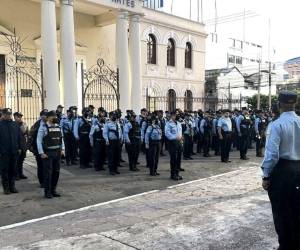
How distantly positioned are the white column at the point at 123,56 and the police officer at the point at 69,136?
8109mm

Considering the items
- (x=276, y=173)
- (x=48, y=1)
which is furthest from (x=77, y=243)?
(x=48, y=1)

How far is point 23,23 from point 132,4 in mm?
5445

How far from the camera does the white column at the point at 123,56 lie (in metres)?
20.6

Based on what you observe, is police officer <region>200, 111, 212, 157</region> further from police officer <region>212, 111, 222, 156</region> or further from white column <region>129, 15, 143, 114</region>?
white column <region>129, 15, 143, 114</region>

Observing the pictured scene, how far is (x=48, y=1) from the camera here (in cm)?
1692

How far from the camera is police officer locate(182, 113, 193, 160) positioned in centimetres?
1459

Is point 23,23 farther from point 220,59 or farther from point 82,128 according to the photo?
point 220,59

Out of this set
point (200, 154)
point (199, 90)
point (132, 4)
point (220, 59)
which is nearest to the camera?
point (200, 154)

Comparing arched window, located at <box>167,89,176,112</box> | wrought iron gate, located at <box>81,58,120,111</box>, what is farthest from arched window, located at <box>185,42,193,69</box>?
wrought iron gate, located at <box>81,58,120,111</box>

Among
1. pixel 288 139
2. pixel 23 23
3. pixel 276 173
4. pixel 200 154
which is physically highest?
pixel 23 23

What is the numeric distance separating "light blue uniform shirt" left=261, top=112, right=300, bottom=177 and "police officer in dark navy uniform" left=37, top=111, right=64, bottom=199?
511 cm

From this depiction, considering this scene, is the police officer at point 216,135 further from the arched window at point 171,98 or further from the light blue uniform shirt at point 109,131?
the arched window at point 171,98

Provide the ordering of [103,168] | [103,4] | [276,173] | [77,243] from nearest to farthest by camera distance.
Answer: [276,173]
[77,243]
[103,168]
[103,4]

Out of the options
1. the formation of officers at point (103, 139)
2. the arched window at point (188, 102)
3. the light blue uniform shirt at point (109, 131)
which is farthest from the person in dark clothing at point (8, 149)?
the arched window at point (188, 102)
